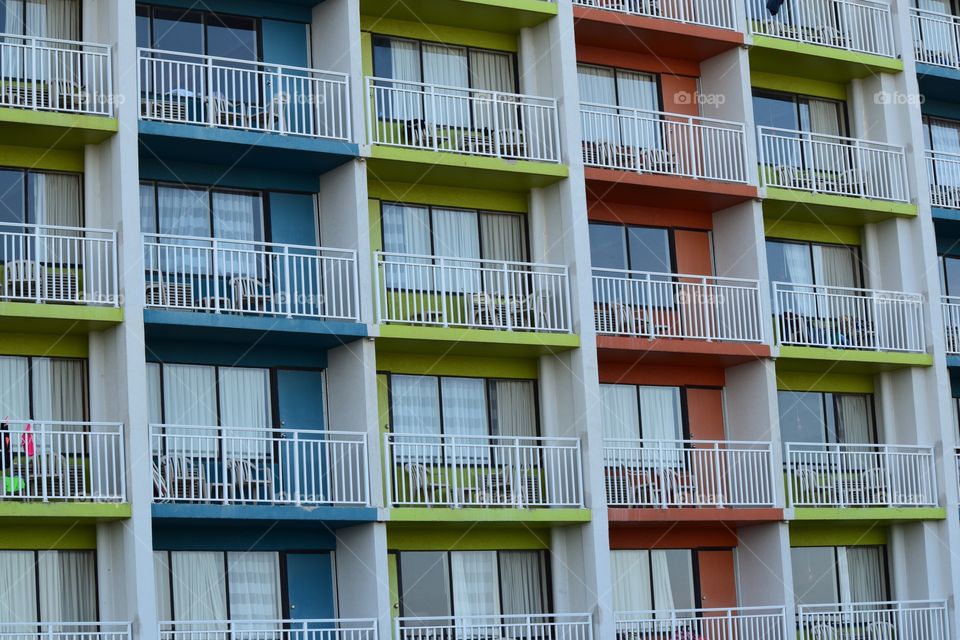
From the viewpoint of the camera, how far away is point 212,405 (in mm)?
30469

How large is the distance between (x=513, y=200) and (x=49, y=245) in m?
8.88

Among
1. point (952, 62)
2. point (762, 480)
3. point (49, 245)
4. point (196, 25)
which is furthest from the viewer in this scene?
point (952, 62)

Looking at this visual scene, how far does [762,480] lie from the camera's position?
34.1 metres

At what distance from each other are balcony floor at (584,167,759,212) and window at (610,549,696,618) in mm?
6691

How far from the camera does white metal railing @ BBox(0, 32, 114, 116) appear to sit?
2912cm

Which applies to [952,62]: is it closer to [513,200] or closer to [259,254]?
[513,200]

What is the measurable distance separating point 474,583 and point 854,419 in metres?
9.71

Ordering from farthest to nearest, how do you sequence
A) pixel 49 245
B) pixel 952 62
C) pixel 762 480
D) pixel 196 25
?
pixel 952 62
pixel 762 480
pixel 196 25
pixel 49 245

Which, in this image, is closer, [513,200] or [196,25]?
[196,25]

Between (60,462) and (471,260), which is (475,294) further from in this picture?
(60,462)

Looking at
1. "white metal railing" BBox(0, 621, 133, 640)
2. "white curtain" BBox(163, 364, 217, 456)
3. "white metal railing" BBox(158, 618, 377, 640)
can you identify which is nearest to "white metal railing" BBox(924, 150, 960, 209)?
"white metal railing" BBox(158, 618, 377, 640)

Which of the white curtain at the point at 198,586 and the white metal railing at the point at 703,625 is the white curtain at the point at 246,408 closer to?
the white curtain at the point at 198,586

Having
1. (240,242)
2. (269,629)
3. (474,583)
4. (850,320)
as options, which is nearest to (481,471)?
(474,583)

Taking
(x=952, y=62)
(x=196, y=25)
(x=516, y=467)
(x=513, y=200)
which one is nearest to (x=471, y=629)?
(x=516, y=467)
